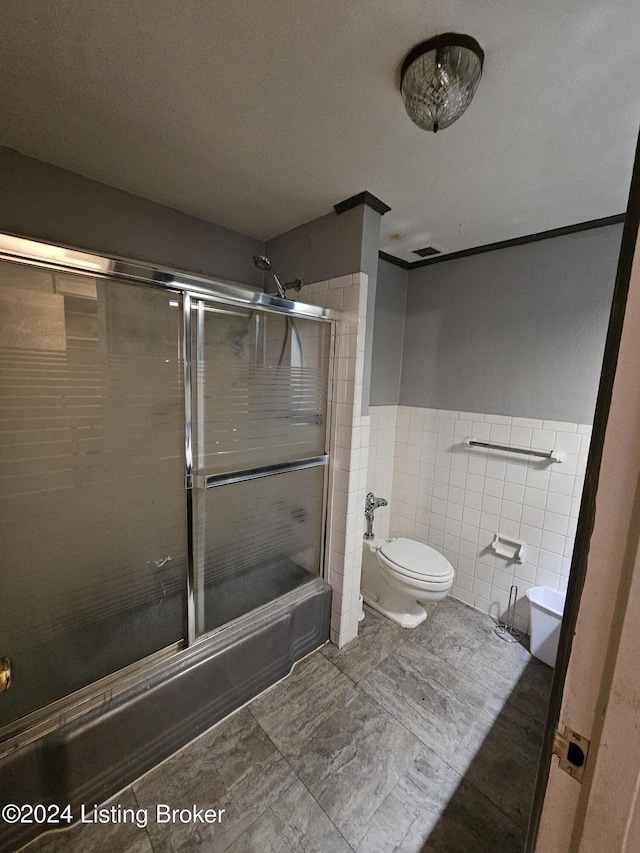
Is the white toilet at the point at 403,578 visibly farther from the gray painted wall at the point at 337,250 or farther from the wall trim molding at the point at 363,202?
the wall trim molding at the point at 363,202

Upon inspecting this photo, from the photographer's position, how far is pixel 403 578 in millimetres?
1880

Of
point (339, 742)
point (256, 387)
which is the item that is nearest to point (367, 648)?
point (339, 742)

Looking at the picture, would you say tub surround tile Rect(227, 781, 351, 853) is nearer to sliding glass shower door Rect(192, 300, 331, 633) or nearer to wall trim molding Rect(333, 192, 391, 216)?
sliding glass shower door Rect(192, 300, 331, 633)

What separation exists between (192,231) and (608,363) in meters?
1.94

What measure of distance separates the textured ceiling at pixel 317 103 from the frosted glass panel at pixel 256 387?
0.60m

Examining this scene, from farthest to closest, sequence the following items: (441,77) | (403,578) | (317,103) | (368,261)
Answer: (403,578), (368,261), (317,103), (441,77)

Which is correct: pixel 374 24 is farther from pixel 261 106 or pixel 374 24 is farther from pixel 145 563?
pixel 145 563

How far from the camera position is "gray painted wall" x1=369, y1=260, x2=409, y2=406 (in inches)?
89.7

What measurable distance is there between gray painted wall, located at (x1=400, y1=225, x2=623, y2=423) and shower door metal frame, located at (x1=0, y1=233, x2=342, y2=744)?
3.13 ft

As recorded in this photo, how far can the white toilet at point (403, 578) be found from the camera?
185cm

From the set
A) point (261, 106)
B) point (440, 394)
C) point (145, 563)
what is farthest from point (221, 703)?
point (261, 106)

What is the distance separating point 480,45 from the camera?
0.86 meters

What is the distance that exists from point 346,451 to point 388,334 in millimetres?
1063

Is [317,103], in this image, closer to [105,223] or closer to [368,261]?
[368,261]
